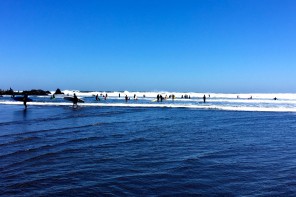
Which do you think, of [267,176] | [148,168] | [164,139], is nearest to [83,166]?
[148,168]

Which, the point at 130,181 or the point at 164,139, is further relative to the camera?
the point at 164,139

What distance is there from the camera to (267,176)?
9.51 meters

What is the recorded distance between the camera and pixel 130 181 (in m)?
9.15

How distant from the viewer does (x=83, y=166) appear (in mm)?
11078

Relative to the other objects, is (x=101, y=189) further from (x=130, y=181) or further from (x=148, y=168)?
(x=148, y=168)

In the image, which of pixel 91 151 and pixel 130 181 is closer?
pixel 130 181

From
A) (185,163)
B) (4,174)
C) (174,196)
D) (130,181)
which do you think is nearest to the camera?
(174,196)

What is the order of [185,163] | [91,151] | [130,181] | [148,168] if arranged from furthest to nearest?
[91,151], [185,163], [148,168], [130,181]

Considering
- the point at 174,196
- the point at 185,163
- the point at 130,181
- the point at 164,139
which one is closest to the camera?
the point at 174,196

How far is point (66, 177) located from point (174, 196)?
11.3 feet

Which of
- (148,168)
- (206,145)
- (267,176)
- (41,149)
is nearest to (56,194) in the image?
(148,168)

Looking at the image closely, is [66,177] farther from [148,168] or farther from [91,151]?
[91,151]

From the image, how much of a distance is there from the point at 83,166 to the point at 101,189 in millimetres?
2826

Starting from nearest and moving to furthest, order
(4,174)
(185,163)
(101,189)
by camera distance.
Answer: (101,189) < (4,174) < (185,163)
